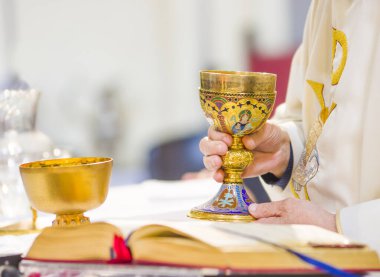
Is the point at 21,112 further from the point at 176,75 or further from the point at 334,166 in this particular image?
the point at 176,75

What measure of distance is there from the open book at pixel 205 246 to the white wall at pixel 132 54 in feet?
16.3

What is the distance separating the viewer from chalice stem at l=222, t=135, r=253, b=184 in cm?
113

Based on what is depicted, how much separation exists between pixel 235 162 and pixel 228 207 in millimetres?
77

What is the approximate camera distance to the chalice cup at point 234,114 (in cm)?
105

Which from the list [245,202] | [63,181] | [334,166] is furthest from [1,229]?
[334,166]

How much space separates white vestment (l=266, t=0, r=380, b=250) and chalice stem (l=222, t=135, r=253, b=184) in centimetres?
14

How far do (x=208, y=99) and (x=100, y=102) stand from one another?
5.09m

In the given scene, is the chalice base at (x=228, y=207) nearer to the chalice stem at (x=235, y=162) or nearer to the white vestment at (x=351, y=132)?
the chalice stem at (x=235, y=162)

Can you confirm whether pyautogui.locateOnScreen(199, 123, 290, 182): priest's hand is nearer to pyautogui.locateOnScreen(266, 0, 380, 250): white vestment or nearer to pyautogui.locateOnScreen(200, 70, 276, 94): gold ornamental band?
pyautogui.locateOnScreen(266, 0, 380, 250): white vestment

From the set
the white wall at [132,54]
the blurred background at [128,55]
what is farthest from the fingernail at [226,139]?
the white wall at [132,54]

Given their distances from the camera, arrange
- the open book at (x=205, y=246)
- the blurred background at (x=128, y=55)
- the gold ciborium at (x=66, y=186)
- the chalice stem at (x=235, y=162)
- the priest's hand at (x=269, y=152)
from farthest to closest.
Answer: the blurred background at (x=128, y=55) → the priest's hand at (x=269, y=152) → the chalice stem at (x=235, y=162) → the gold ciborium at (x=66, y=186) → the open book at (x=205, y=246)

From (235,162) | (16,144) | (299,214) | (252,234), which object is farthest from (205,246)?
(16,144)

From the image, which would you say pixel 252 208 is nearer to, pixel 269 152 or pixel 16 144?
pixel 269 152

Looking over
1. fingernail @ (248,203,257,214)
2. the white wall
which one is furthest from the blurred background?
fingernail @ (248,203,257,214)
